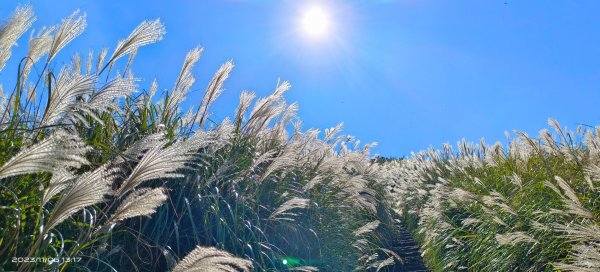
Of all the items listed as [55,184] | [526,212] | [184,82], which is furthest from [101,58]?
[526,212]

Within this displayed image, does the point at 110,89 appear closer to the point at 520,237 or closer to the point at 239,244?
the point at 239,244

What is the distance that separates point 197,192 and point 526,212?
2.83 m

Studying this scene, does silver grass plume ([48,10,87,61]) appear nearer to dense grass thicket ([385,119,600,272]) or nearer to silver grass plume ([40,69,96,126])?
silver grass plume ([40,69,96,126])

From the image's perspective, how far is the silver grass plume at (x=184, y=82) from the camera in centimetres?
417

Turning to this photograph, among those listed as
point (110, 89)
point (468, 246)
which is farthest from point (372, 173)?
point (110, 89)

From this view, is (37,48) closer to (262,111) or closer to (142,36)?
(142,36)

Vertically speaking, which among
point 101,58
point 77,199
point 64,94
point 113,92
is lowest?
point 77,199

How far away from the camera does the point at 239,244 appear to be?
11.9ft

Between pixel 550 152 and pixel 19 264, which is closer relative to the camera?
pixel 19 264

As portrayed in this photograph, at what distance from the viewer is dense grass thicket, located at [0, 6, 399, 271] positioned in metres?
2.09

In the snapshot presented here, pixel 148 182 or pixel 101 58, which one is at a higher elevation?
A: pixel 101 58

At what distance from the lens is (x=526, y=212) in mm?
4672

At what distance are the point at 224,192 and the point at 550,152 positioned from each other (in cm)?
359

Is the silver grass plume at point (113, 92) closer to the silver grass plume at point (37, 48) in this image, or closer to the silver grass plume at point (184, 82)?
the silver grass plume at point (37, 48)
